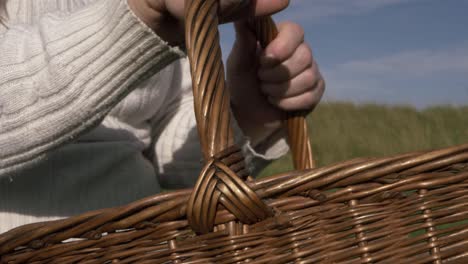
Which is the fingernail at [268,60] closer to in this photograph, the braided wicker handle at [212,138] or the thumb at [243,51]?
the thumb at [243,51]

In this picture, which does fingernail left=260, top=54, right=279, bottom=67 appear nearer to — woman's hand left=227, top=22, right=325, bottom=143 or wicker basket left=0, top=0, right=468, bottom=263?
woman's hand left=227, top=22, right=325, bottom=143

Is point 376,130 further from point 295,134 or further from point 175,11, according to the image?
point 175,11

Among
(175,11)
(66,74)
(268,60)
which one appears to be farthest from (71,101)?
(268,60)

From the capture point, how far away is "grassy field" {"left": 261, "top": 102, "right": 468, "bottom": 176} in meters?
2.77

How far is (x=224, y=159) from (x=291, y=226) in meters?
0.08

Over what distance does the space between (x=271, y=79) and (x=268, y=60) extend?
32 millimetres

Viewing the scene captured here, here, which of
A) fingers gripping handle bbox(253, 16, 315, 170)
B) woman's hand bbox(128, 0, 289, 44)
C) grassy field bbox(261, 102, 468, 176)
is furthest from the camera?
grassy field bbox(261, 102, 468, 176)

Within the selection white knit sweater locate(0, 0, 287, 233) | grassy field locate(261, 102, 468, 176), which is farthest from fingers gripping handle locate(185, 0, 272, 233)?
grassy field locate(261, 102, 468, 176)

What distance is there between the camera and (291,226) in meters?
0.53

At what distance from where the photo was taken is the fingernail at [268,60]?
90 centimetres

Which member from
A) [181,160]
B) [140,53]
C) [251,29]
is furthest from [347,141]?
[140,53]

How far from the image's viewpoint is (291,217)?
525 millimetres

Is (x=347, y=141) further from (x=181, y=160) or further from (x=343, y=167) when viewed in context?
(x=343, y=167)

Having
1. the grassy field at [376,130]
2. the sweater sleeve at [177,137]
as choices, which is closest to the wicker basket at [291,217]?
the sweater sleeve at [177,137]
